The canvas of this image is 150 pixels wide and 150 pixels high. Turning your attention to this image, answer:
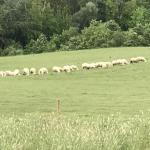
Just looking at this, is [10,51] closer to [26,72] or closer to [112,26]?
[112,26]

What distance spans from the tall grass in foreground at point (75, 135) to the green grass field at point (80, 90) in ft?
25.6

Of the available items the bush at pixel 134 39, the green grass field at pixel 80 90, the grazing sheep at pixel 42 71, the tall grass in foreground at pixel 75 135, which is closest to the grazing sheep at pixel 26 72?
the grazing sheep at pixel 42 71

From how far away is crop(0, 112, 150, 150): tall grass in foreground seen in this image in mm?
8750

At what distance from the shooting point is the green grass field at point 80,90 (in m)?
20.3

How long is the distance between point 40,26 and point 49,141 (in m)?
75.0

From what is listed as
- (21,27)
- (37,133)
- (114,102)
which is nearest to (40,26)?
(21,27)

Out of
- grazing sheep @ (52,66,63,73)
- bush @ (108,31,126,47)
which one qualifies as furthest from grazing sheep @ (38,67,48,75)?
bush @ (108,31,126,47)

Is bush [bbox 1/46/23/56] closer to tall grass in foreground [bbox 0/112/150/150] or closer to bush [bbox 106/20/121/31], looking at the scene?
bush [bbox 106/20/121/31]

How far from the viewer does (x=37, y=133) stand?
9617 mm

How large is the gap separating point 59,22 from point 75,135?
7582 cm

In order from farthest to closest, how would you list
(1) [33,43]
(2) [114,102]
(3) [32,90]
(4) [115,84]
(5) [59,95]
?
(1) [33,43]
(4) [115,84]
(3) [32,90]
(5) [59,95]
(2) [114,102]

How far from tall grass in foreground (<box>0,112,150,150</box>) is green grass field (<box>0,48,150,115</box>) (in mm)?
7808

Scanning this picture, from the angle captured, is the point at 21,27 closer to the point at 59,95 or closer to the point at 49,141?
the point at 59,95

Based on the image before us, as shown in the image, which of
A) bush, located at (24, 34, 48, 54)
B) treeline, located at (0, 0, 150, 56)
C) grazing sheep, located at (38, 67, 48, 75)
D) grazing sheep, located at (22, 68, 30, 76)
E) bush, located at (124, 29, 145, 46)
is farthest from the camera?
treeline, located at (0, 0, 150, 56)
